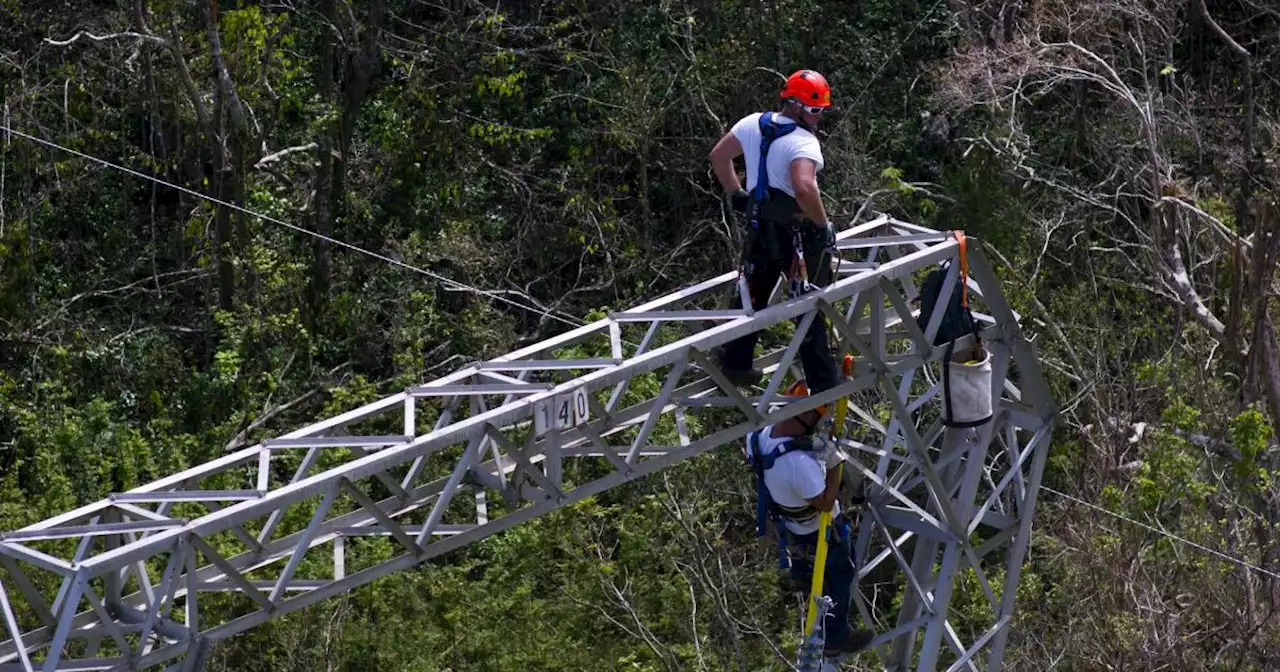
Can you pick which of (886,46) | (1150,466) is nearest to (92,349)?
(886,46)

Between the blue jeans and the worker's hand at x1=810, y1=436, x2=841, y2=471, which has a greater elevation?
the worker's hand at x1=810, y1=436, x2=841, y2=471

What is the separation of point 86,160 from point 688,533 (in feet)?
30.9

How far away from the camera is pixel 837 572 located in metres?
10.6

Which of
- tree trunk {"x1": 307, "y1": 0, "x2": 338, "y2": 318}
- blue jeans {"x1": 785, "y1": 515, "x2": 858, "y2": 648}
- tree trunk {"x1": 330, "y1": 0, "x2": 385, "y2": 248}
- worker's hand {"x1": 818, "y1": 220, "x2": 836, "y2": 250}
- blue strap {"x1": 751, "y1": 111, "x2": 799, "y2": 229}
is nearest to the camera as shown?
blue strap {"x1": 751, "y1": 111, "x2": 799, "y2": 229}

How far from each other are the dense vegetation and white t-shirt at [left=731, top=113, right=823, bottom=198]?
23.4ft

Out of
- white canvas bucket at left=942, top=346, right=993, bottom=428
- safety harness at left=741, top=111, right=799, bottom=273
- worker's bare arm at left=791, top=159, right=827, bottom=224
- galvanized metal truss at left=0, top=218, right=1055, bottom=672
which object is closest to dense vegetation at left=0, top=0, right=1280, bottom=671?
galvanized metal truss at left=0, top=218, right=1055, bottom=672

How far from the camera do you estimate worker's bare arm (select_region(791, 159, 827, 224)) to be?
9.45 m

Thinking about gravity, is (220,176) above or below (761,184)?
below

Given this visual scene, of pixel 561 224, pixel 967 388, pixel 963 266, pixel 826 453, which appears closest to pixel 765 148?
pixel 963 266

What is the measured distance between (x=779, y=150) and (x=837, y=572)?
2.49 m

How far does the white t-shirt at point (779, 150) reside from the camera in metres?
9.53

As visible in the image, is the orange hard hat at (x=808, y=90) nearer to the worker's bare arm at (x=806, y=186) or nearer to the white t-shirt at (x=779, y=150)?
the white t-shirt at (x=779, y=150)

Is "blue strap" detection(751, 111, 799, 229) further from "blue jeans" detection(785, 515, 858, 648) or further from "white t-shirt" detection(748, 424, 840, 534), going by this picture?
"blue jeans" detection(785, 515, 858, 648)

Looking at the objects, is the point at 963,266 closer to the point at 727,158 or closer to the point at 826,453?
the point at 826,453
